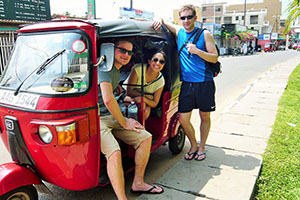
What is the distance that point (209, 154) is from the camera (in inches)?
161

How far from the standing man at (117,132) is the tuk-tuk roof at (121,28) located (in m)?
0.13

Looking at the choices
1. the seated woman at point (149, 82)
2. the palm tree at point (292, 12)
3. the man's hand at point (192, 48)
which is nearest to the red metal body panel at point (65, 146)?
the seated woman at point (149, 82)

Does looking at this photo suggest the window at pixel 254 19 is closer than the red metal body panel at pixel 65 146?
No

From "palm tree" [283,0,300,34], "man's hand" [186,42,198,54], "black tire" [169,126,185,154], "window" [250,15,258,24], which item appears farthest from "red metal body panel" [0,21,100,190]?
"window" [250,15,258,24]

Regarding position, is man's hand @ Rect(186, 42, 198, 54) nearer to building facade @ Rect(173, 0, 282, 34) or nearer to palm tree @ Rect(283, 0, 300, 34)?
palm tree @ Rect(283, 0, 300, 34)

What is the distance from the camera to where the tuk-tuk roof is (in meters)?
2.50

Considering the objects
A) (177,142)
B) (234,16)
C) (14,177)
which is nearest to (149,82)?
(177,142)

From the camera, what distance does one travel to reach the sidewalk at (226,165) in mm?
2990

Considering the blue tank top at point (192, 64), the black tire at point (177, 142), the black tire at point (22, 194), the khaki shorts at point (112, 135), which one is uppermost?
the blue tank top at point (192, 64)

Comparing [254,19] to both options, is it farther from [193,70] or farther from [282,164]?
[193,70]

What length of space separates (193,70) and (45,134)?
2.08 metres

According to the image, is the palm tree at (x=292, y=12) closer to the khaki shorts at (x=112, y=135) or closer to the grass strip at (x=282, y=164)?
the grass strip at (x=282, y=164)

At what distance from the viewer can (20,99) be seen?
241 centimetres

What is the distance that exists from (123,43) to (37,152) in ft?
4.36
